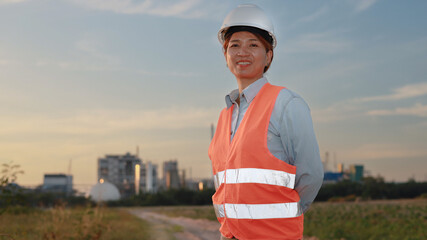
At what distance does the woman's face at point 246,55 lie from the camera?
2770 mm

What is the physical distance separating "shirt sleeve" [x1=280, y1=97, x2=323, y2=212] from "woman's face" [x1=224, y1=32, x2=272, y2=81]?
0.40 m

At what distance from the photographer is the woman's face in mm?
2770

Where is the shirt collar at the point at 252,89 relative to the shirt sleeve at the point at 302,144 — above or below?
above

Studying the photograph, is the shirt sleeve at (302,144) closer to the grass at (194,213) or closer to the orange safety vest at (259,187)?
the orange safety vest at (259,187)

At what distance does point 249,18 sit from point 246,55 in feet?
0.74

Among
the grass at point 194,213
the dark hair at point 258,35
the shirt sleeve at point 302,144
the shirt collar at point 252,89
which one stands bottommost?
the grass at point 194,213

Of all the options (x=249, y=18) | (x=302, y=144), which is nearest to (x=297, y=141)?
(x=302, y=144)

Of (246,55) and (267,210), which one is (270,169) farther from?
(246,55)

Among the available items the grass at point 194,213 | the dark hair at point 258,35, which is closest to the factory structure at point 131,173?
the grass at point 194,213

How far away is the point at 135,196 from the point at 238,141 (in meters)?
53.3

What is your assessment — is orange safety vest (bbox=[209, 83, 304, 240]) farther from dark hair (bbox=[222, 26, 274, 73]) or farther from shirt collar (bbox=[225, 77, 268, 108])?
dark hair (bbox=[222, 26, 274, 73])

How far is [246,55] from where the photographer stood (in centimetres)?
276

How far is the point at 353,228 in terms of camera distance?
1391cm

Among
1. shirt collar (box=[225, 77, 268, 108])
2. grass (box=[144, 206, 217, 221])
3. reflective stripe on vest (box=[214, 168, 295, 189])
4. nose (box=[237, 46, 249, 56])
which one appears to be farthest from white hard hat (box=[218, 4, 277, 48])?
grass (box=[144, 206, 217, 221])
